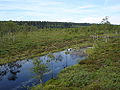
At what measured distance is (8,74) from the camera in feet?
151

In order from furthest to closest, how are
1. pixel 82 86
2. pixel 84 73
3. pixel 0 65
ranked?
pixel 0 65 → pixel 84 73 → pixel 82 86

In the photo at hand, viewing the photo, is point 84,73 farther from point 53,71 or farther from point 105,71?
point 53,71

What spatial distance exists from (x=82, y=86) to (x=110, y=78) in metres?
7.63

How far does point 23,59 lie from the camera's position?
62.8 m

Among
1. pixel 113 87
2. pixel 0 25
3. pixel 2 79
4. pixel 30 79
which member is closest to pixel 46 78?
pixel 30 79

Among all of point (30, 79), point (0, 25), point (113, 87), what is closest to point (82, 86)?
point (113, 87)

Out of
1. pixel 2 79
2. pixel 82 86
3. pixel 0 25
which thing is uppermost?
pixel 0 25

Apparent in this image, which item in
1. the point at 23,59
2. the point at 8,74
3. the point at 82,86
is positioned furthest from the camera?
the point at 23,59

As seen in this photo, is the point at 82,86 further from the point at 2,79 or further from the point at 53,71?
the point at 2,79

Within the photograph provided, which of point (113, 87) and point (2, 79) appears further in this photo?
point (2, 79)

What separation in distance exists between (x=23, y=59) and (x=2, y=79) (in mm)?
21328

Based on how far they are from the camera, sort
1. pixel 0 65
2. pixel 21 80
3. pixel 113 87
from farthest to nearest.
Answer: pixel 0 65 → pixel 21 80 → pixel 113 87

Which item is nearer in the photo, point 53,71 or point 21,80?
point 21,80

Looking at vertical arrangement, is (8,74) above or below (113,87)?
below
